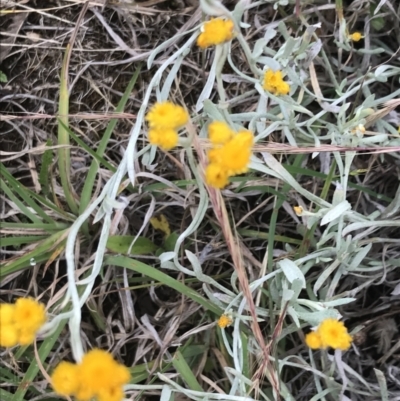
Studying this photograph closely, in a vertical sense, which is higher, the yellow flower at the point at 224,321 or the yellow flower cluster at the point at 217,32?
the yellow flower cluster at the point at 217,32

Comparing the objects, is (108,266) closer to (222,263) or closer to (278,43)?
(222,263)

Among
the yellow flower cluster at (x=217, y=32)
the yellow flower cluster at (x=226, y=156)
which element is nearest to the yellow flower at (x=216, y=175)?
the yellow flower cluster at (x=226, y=156)

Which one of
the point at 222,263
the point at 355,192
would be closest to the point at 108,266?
the point at 222,263

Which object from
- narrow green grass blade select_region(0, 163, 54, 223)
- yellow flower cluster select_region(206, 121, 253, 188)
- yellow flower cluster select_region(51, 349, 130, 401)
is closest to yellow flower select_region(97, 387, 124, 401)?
yellow flower cluster select_region(51, 349, 130, 401)

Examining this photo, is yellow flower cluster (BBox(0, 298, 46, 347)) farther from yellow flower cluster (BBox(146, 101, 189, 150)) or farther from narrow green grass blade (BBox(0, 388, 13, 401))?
narrow green grass blade (BBox(0, 388, 13, 401))

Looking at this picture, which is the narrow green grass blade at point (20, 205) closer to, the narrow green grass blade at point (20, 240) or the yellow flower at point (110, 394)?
the narrow green grass blade at point (20, 240)
